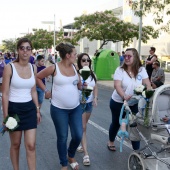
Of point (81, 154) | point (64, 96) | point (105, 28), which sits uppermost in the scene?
point (105, 28)

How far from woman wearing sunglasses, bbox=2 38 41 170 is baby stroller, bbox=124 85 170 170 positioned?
1.38m

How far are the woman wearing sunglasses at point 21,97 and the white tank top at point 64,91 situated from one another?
36cm

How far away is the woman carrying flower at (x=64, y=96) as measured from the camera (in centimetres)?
404

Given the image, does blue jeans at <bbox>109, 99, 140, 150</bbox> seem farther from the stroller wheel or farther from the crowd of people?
the stroller wheel

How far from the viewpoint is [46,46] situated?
55.9 m

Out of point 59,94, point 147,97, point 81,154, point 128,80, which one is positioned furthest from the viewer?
point 81,154

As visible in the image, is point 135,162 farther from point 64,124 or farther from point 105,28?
point 105,28

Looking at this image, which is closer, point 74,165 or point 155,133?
point 155,133

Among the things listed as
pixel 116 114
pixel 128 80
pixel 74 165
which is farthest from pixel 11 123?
pixel 116 114

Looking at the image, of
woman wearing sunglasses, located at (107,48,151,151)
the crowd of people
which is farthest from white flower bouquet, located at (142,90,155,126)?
woman wearing sunglasses, located at (107,48,151,151)

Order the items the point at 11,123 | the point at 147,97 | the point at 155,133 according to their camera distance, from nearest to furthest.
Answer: the point at 11,123 < the point at 155,133 < the point at 147,97

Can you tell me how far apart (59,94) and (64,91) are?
0.26 feet

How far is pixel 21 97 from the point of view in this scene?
3.61m

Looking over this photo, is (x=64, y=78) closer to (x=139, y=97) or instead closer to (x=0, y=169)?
(x=139, y=97)
